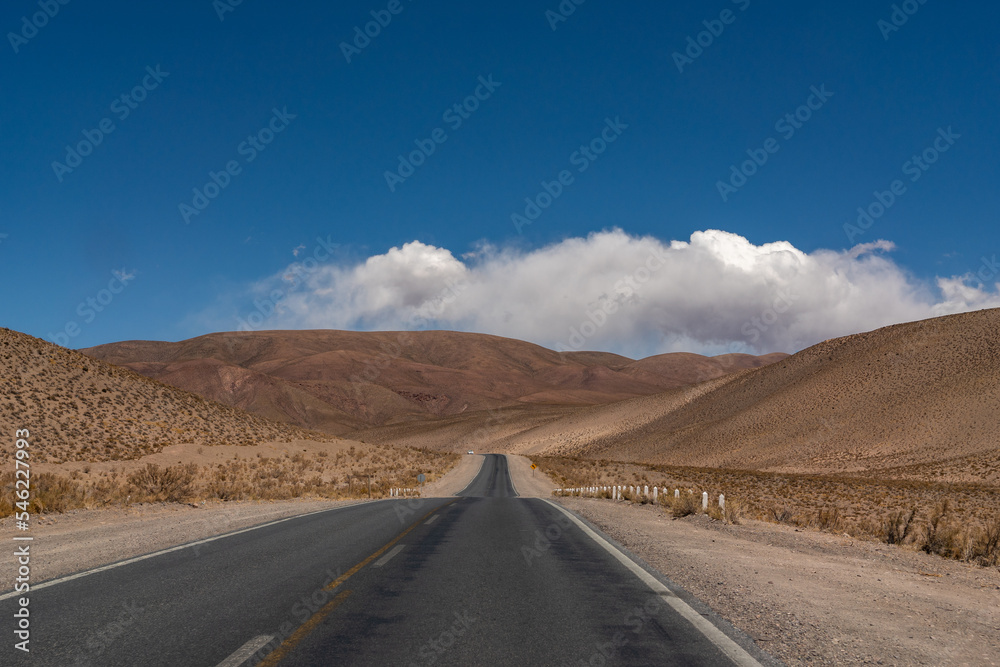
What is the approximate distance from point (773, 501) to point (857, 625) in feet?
104

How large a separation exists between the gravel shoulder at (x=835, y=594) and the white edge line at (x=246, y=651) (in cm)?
434

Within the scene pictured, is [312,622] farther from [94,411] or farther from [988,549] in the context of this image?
[94,411]

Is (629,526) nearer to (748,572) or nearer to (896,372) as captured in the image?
(748,572)

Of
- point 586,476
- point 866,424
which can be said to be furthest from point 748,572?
point 866,424

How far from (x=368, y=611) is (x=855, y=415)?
287 feet

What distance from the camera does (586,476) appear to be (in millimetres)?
63375

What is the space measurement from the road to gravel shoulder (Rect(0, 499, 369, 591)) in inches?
42.4

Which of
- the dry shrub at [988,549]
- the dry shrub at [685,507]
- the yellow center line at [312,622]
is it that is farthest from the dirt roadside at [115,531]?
the dry shrub at [988,549]

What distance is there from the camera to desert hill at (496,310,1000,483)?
2657 inches

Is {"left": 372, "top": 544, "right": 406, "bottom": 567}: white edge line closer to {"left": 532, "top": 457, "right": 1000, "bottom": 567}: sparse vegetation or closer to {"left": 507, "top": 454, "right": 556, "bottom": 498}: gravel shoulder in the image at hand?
{"left": 532, "top": 457, "right": 1000, "bottom": 567}: sparse vegetation

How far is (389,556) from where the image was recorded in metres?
10.1

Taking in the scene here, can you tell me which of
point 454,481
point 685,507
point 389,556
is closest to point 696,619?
point 389,556

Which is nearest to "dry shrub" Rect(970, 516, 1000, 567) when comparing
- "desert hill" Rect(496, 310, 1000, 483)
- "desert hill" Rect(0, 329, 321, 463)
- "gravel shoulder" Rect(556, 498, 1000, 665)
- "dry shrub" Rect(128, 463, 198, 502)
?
"gravel shoulder" Rect(556, 498, 1000, 665)

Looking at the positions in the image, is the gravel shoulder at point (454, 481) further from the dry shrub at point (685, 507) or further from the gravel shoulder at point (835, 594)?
the gravel shoulder at point (835, 594)
